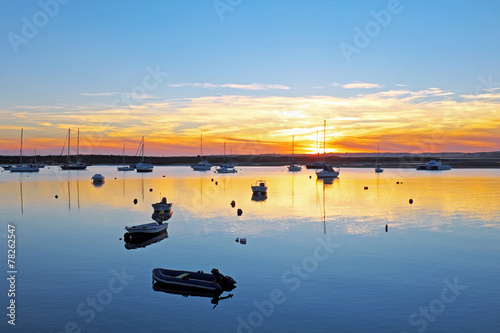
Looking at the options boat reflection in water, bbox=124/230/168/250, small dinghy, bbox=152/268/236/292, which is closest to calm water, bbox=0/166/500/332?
small dinghy, bbox=152/268/236/292

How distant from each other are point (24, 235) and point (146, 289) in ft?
74.4

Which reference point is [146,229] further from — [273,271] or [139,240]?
[273,271]

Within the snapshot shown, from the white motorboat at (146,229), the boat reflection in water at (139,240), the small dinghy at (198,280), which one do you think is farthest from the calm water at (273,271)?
the white motorboat at (146,229)

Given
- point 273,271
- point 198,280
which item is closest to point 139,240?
point 273,271

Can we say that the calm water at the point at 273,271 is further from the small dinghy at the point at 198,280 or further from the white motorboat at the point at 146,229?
the white motorboat at the point at 146,229

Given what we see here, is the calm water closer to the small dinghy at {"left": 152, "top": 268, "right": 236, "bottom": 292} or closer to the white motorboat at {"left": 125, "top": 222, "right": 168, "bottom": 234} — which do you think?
the small dinghy at {"left": 152, "top": 268, "right": 236, "bottom": 292}

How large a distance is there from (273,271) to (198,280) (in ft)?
19.6

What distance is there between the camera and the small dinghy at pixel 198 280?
2445 cm

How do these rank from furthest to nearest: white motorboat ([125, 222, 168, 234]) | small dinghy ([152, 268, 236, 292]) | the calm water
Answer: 1. white motorboat ([125, 222, 168, 234])
2. small dinghy ([152, 268, 236, 292])
3. the calm water

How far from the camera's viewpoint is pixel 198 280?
2475 cm

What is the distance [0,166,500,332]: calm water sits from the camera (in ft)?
68.3

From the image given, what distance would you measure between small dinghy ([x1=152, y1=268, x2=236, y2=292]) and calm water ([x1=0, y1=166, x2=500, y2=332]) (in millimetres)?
760

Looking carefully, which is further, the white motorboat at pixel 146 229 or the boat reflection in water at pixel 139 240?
the white motorboat at pixel 146 229

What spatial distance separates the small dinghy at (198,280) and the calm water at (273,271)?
76 centimetres
